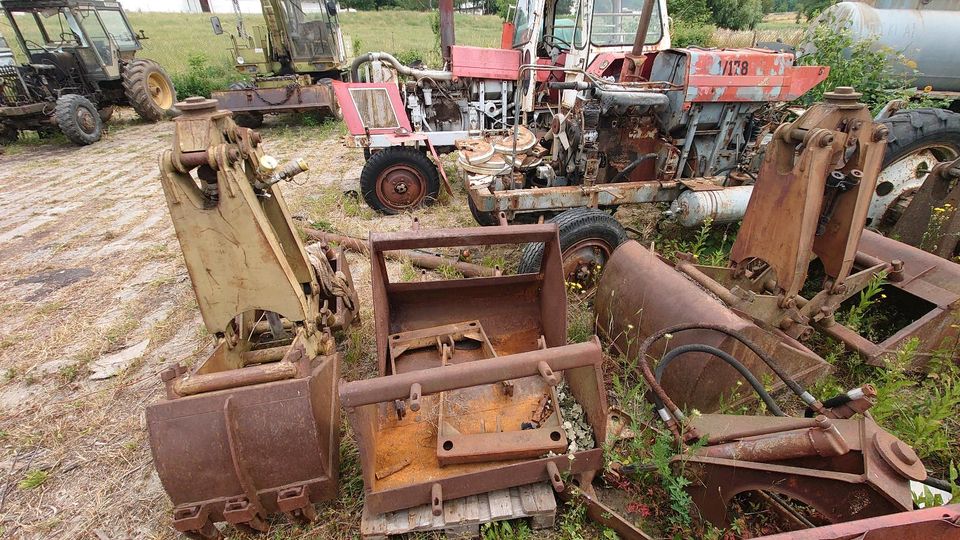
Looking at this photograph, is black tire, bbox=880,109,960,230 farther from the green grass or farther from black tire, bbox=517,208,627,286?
the green grass

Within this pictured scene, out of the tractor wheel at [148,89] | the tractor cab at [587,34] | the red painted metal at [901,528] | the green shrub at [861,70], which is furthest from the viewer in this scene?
the tractor wheel at [148,89]

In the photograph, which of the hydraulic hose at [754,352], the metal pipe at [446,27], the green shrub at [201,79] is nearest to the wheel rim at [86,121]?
the green shrub at [201,79]

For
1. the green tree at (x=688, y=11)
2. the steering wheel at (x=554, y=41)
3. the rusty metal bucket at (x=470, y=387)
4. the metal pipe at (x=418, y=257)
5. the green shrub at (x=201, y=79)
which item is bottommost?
the metal pipe at (x=418, y=257)

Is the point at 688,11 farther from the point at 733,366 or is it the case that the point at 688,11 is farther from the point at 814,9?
the point at 733,366

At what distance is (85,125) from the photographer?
9195mm

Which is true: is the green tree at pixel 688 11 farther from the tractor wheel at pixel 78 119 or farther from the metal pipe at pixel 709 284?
the tractor wheel at pixel 78 119

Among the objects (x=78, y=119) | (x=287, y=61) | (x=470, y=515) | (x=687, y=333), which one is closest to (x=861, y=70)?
(x=687, y=333)

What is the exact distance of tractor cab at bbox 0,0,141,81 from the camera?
9.23 meters

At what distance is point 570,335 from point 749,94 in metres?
2.71

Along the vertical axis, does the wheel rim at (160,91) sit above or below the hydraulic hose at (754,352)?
above

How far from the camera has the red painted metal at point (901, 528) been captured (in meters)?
1.28

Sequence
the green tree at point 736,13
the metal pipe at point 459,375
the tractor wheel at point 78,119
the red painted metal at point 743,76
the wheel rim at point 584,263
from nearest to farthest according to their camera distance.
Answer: the metal pipe at point 459,375, the wheel rim at point 584,263, the red painted metal at point 743,76, the tractor wheel at point 78,119, the green tree at point 736,13

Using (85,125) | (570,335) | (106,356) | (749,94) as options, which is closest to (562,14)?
(749,94)

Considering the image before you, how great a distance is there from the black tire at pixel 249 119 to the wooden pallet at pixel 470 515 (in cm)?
1033
